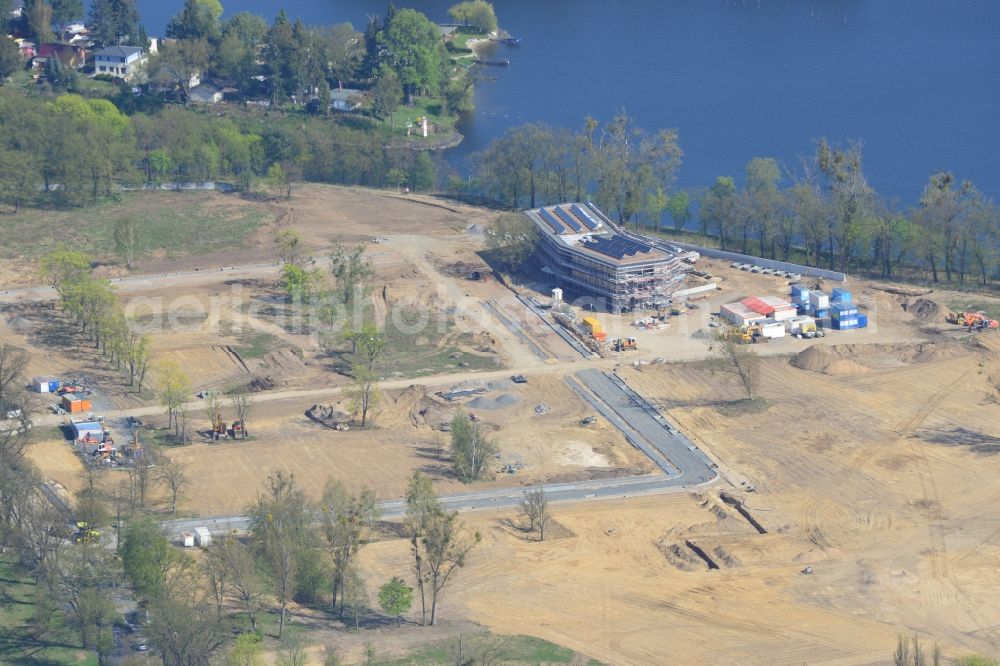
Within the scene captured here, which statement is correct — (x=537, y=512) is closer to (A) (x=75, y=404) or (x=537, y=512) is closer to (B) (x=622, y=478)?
(B) (x=622, y=478)

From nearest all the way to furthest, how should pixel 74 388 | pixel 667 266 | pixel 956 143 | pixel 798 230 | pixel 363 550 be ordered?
pixel 363 550 → pixel 74 388 → pixel 667 266 → pixel 798 230 → pixel 956 143

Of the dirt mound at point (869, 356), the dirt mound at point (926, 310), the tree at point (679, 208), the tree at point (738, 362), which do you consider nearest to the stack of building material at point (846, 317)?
the dirt mound at point (869, 356)

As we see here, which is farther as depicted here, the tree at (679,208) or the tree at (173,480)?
the tree at (679,208)

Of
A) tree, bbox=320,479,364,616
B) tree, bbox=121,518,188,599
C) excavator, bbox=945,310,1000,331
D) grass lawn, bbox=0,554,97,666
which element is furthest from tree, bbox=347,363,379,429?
excavator, bbox=945,310,1000,331

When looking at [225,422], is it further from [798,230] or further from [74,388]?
[798,230]

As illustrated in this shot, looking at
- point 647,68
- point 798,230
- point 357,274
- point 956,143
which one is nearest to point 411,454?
point 357,274

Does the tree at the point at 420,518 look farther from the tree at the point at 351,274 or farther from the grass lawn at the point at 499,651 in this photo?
the tree at the point at 351,274
